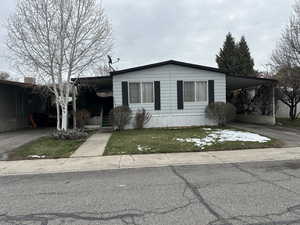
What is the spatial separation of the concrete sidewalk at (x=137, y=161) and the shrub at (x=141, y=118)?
6.45 metres

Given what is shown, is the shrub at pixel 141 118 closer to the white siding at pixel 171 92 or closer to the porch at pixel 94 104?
the white siding at pixel 171 92

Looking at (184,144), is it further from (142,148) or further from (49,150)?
(49,150)

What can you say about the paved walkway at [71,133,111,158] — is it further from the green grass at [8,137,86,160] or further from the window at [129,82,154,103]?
the window at [129,82,154,103]

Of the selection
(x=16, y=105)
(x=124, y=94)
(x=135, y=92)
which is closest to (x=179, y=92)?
(x=135, y=92)

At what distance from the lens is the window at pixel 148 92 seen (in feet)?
48.0

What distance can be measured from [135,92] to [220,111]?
5283 mm

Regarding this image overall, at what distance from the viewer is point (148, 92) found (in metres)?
14.7

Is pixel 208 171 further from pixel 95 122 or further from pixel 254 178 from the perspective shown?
pixel 95 122

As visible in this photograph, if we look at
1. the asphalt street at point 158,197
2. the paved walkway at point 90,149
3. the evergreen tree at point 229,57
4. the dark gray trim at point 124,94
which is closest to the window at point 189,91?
the dark gray trim at point 124,94

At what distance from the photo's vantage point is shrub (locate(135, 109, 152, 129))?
14.3 meters

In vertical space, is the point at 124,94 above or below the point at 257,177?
above

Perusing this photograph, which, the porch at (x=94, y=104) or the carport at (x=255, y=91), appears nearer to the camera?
the carport at (x=255, y=91)

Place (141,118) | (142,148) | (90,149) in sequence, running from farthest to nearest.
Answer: (141,118) < (90,149) < (142,148)

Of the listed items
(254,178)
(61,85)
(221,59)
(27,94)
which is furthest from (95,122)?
(221,59)
